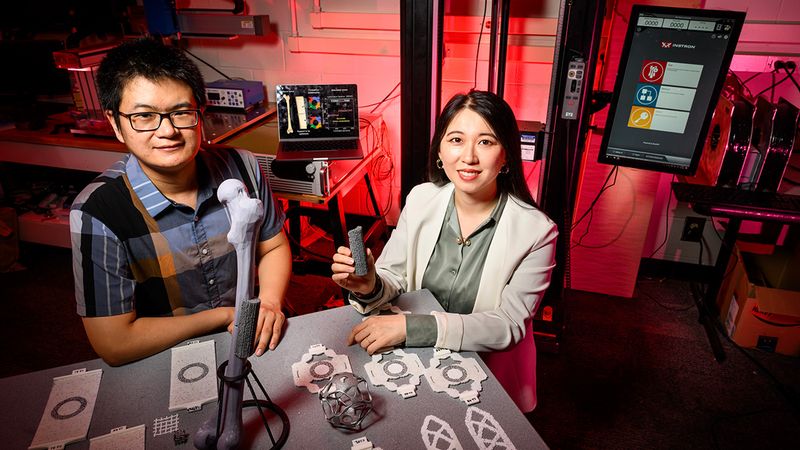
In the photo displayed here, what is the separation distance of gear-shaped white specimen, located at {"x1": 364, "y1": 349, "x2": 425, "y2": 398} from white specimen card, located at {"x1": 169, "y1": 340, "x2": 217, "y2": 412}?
34 centimetres

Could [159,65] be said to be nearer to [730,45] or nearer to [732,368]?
[730,45]

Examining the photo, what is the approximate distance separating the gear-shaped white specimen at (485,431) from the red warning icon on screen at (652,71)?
62.3 inches

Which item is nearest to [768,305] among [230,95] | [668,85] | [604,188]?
[604,188]

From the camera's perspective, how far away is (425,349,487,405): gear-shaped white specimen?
109cm

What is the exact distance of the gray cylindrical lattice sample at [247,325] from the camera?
2.63ft

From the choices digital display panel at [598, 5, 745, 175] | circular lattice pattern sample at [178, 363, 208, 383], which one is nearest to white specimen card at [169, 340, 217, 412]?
circular lattice pattern sample at [178, 363, 208, 383]

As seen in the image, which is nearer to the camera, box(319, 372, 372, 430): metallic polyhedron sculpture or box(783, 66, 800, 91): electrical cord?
box(319, 372, 372, 430): metallic polyhedron sculpture

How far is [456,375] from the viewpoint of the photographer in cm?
115

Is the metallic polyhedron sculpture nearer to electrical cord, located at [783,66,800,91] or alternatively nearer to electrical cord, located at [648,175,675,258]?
electrical cord, located at [648,175,675,258]

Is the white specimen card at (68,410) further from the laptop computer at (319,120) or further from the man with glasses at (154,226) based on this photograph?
the laptop computer at (319,120)

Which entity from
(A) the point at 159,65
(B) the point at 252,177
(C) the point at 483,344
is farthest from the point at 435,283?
(A) the point at 159,65

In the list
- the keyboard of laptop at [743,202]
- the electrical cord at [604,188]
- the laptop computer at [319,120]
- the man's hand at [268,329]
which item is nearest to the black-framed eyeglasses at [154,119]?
the man's hand at [268,329]

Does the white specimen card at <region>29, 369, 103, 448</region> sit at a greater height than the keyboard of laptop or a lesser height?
lesser

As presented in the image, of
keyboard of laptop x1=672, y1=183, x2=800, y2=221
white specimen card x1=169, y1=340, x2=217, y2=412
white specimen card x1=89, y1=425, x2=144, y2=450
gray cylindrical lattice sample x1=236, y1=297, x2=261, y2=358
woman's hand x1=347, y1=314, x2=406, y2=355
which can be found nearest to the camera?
gray cylindrical lattice sample x1=236, y1=297, x2=261, y2=358
